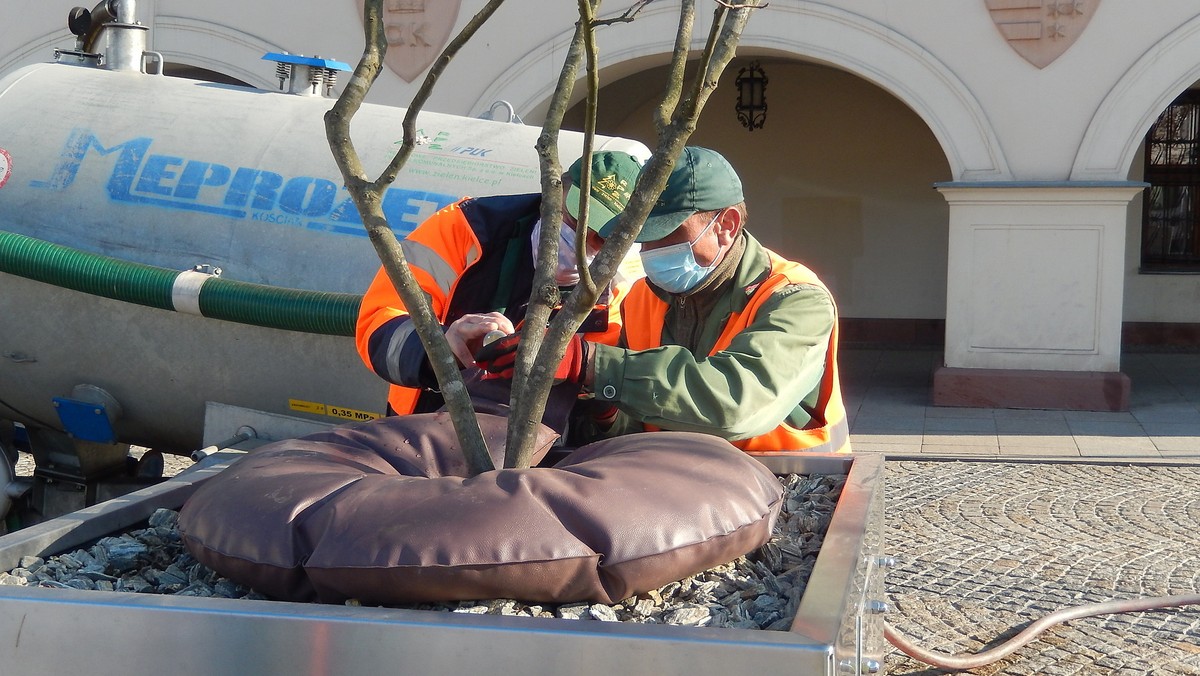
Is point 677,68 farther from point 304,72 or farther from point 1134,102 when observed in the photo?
point 1134,102

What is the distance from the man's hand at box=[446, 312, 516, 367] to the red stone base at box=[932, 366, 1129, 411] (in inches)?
255

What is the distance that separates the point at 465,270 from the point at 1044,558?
9.34 ft

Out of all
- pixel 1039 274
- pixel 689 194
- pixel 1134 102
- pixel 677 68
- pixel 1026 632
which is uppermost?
pixel 1134 102

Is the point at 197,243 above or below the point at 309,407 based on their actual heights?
above

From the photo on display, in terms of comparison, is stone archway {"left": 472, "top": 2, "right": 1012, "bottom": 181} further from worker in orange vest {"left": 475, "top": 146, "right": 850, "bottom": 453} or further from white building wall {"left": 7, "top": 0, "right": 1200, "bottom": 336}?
worker in orange vest {"left": 475, "top": 146, "right": 850, "bottom": 453}

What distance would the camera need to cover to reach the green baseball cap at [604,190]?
2531 mm

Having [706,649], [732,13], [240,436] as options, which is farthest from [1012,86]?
[706,649]

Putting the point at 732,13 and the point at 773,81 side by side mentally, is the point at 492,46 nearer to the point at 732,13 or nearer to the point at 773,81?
the point at 773,81

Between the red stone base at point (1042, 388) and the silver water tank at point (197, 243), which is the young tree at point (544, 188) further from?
the red stone base at point (1042, 388)

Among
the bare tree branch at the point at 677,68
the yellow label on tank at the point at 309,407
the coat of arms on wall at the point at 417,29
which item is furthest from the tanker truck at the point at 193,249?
the coat of arms on wall at the point at 417,29

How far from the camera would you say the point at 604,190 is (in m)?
2.56

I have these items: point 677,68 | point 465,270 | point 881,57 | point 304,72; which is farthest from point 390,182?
point 881,57

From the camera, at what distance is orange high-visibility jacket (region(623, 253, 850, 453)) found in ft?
7.83

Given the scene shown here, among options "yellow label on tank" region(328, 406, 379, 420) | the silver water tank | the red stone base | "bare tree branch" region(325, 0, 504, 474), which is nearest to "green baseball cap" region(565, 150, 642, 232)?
"bare tree branch" region(325, 0, 504, 474)
